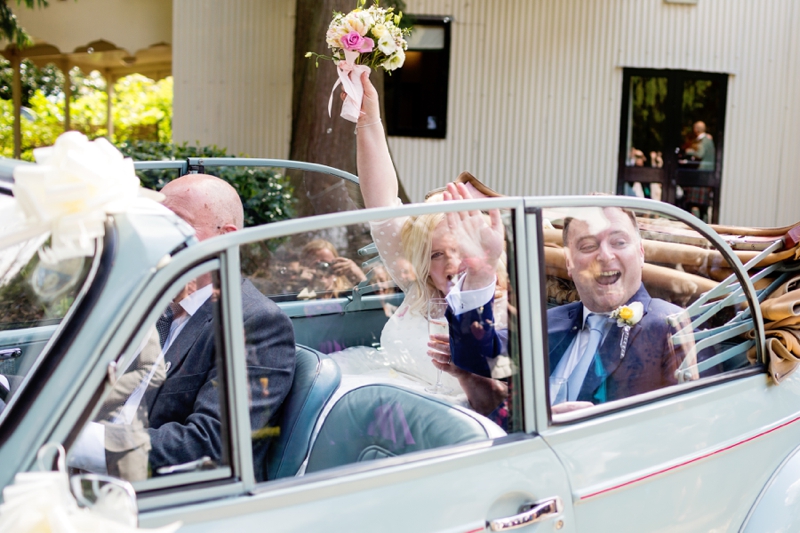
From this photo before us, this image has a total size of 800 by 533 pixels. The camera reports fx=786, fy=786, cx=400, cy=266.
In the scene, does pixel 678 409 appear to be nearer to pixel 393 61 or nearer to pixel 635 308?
pixel 635 308

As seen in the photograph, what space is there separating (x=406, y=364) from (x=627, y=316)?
701 millimetres

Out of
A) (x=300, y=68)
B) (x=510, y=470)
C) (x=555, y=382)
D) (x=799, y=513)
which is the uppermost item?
(x=300, y=68)

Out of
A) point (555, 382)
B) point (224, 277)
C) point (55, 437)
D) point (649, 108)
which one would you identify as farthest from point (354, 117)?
point (649, 108)

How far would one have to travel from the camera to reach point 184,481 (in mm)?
1493

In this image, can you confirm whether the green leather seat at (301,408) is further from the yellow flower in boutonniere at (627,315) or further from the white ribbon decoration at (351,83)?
the white ribbon decoration at (351,83)

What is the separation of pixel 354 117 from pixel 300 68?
728cm

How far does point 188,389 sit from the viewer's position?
6.41 feet

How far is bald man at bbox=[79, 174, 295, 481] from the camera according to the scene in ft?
5.13

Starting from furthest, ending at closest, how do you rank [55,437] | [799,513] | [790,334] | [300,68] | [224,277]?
[300,68] < [790,334] < [799,513] < [224,277] < [55,437]

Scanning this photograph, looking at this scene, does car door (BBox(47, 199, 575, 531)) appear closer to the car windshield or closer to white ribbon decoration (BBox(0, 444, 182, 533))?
white ribbon decoration (BBox(0, 444, 182, 533))

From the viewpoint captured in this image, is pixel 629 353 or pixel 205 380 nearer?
pixel 205 380

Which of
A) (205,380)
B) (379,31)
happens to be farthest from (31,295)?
(379,31)

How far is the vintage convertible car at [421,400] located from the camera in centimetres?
146

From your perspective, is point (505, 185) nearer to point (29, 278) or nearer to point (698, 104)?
point (698, 104)
